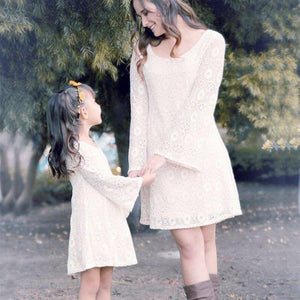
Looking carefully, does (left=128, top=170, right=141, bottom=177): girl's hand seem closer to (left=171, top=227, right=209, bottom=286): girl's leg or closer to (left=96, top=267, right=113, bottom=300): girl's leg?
(left=171, top=227, right=209, bottom=286): girl's leg

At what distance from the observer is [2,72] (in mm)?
4652

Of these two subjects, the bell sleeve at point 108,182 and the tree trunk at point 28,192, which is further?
the tree trunk at point 28,192

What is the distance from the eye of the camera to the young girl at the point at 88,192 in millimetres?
2723

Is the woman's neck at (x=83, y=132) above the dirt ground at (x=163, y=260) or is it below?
above

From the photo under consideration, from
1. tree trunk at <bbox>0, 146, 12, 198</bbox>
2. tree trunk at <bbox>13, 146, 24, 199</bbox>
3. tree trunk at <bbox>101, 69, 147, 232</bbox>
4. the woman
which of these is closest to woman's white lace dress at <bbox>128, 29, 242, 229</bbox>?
the woman

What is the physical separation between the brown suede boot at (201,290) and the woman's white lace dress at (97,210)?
0.31 metres

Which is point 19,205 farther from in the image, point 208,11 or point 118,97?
point 208,11

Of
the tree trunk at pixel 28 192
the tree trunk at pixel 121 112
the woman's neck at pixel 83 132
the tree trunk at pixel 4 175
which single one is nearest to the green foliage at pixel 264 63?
the tree trunk at pixel 121 112

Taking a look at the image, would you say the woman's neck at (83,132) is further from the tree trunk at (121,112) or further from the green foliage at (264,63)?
the tree trunk at (121,112)

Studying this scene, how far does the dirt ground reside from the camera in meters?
4.08

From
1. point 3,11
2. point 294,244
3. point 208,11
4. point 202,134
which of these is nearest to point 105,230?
point 202,134

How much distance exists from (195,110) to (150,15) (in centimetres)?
44

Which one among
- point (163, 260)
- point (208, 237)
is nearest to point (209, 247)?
point (208, 237)

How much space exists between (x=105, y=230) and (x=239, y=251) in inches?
113
